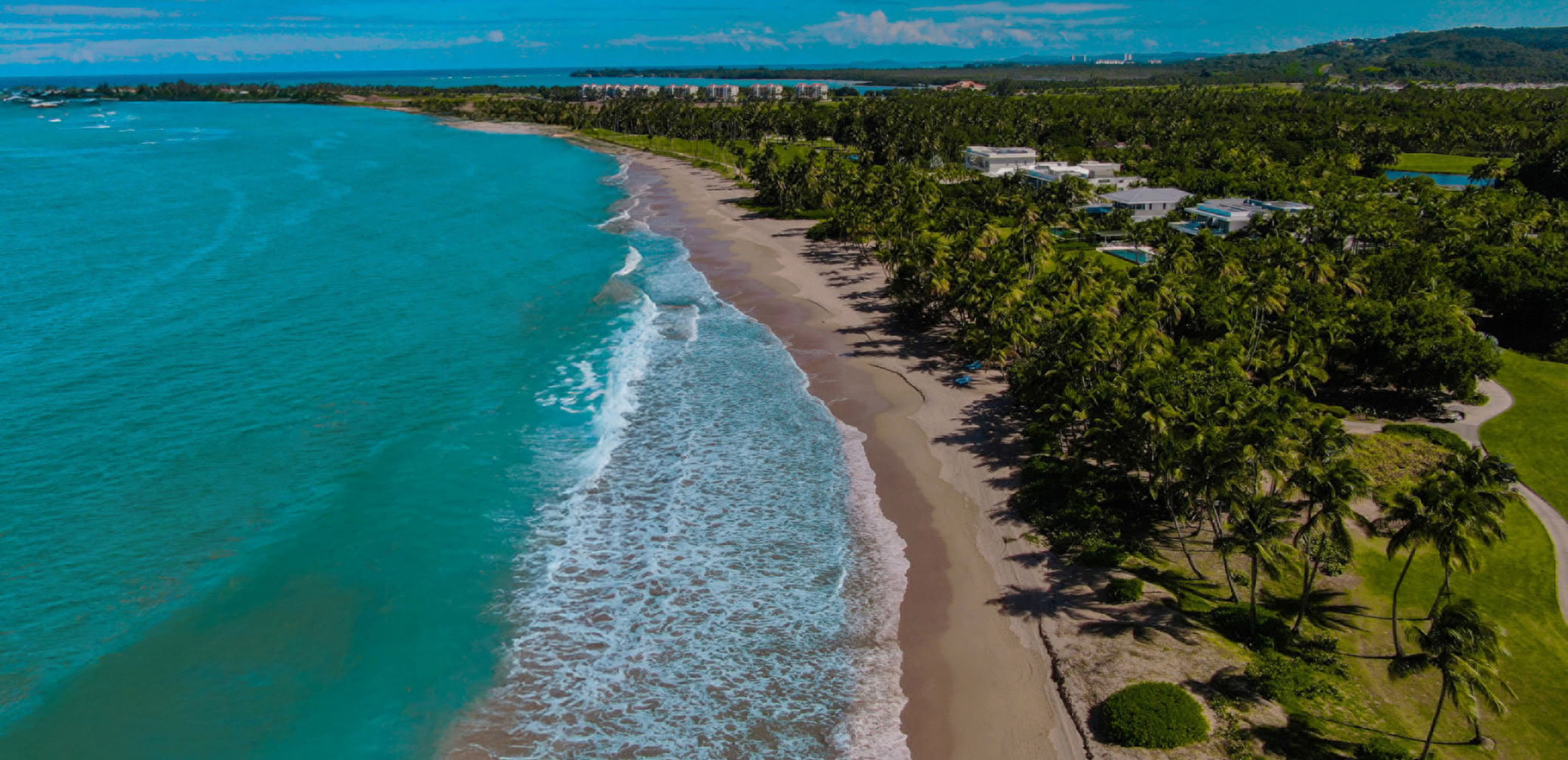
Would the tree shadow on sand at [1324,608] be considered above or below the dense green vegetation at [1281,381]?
below

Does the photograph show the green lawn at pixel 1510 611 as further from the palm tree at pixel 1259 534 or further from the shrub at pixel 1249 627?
the palm tree at pixel 1259 534

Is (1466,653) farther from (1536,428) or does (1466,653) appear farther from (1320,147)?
(1320,147)

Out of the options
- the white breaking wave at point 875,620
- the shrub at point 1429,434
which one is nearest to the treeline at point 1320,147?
the shrub at point 1429,434

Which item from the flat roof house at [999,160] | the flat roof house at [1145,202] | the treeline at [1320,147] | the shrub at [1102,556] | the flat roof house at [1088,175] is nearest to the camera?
the shrub at [1102,556]

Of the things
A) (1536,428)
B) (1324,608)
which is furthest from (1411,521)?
(1536,428)

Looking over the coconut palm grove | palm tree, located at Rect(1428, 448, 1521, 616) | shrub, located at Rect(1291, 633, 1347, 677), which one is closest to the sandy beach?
the coconut palm grove

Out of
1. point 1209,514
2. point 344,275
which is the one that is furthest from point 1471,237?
point 344,275

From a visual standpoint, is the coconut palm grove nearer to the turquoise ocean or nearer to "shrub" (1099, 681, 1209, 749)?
"shrub" (1099, 681, 1209, 749)
